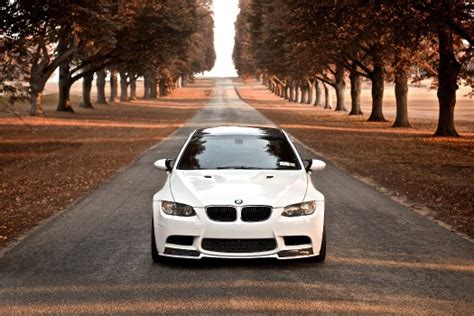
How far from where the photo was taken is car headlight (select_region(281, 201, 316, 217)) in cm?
679

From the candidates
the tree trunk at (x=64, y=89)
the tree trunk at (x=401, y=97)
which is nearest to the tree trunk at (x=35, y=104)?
the tree trunk at (x=64, y=89)

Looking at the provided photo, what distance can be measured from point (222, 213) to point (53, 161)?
13440 millimetres

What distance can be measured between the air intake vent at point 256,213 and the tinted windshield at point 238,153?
1.13 m

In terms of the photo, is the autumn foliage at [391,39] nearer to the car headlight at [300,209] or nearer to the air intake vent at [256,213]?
the car headlight at [300,209]

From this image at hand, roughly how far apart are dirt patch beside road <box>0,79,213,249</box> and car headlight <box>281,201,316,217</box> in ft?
12.9

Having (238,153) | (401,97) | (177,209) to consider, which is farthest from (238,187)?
(401,97)

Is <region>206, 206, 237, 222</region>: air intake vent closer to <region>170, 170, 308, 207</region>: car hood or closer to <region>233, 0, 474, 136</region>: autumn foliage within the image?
<region>170, 170, 308, 207</region>: car hood

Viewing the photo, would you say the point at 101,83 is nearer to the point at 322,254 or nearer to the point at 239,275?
the point at 322,254

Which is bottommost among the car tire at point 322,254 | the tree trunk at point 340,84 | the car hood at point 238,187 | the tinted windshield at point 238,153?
the car tire at point 322,254

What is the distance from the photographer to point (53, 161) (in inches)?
750

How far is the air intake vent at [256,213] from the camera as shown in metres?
6.67

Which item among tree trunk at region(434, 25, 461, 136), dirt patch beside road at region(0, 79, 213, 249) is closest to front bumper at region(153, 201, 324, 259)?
dirt patch beside road at region(0, 79, 213, 249)

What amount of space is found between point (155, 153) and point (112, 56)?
1031 inches

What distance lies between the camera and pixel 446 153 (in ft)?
72.9
